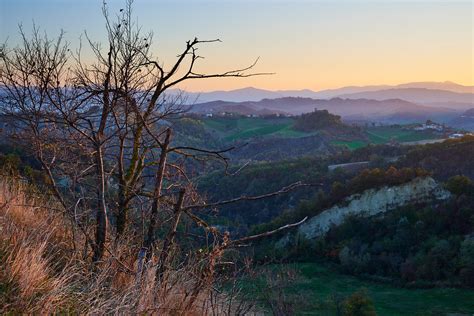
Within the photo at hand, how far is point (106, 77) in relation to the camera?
529 centimetres

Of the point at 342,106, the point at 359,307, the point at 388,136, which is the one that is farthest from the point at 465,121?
the point at 359,307

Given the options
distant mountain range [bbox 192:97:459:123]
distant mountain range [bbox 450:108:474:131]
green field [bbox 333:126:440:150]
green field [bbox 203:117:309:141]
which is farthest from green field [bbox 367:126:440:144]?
distant mountain range [bbox 192:97:459:123]

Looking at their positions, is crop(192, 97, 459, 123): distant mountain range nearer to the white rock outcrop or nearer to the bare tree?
the white rock outcrop

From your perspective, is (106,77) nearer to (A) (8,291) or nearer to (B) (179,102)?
(B) (179,102)

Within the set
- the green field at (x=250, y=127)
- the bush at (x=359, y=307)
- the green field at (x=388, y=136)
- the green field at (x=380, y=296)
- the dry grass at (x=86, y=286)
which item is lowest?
the green field at (x=380, y=296)

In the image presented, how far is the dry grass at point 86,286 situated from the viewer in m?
3.46

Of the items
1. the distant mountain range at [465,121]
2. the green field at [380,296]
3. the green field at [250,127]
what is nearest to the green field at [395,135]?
the green field at [250,127]

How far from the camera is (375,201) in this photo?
95.2 feet

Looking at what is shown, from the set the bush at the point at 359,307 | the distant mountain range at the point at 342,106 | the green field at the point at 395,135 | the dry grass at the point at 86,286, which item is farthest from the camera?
the distant mountain range at the point at 342,106

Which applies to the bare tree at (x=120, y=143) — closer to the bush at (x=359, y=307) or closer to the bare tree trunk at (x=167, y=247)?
the bare tree trunk at (x=167, y=247)

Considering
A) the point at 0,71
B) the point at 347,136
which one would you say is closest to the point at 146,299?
the point at 0,71

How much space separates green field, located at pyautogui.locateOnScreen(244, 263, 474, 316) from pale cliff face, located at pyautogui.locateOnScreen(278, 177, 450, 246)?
5.59 metres

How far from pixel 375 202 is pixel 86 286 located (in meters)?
26.5

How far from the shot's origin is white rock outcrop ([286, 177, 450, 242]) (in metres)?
27.8
